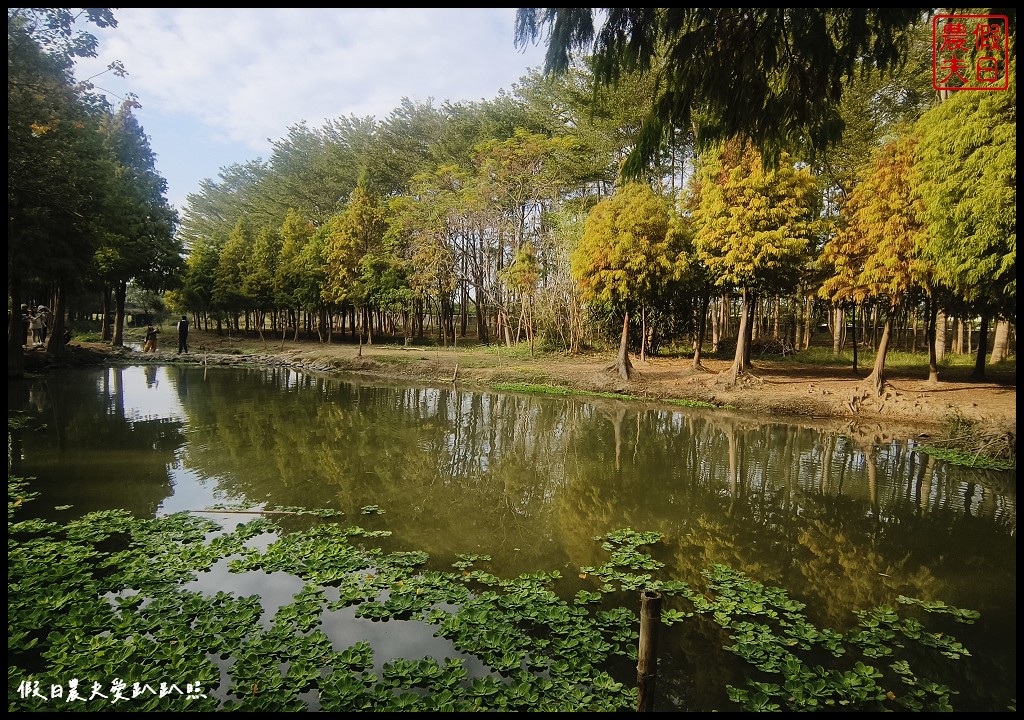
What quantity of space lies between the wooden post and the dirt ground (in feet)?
38.9

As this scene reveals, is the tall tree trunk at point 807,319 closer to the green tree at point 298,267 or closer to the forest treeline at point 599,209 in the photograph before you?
the forest treeline at point 599,209

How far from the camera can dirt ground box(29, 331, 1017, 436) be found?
14.2 metres

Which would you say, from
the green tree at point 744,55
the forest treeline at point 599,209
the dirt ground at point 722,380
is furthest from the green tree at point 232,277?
the green tree at point 744,55

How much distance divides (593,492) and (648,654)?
5.46m

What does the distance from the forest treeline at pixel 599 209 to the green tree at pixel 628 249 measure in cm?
8

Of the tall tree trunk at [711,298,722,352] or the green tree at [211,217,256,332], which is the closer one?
the tall tree trunk at [711,298,722,352]

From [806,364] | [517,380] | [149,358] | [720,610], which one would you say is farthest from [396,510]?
[149,358]

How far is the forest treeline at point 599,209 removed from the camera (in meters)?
9.83

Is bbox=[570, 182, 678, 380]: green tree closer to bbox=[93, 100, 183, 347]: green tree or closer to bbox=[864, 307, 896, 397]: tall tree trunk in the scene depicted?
bbox=[864, 307, 896, 397]: tall tree trunk

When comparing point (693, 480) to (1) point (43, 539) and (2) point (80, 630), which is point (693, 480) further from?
(1) point (43, 539)

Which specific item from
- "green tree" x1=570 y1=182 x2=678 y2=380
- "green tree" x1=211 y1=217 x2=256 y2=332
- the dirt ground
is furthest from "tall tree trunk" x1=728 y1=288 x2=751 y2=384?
"green tree" x1=211 y1=217 x2=256 y2=332

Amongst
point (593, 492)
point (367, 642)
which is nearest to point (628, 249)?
point (593, 492)

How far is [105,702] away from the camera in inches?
133

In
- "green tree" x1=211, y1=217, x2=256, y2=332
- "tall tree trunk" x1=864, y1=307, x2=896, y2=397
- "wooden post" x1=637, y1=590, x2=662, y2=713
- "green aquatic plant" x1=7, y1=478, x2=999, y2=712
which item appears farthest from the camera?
"green tree" x1=211, y1=217, x2=256, y2=332
